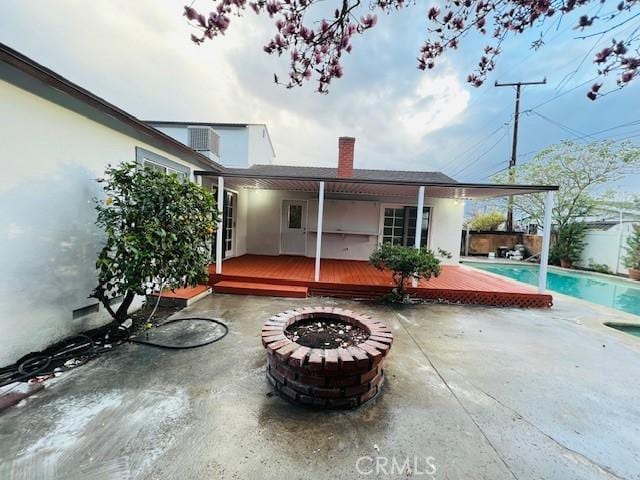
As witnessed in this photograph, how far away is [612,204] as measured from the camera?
1195cm

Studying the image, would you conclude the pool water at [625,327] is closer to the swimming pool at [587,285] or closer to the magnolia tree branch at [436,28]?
the swimming pool at [587,285]

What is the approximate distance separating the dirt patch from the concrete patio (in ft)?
1.66

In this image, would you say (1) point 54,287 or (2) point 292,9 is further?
(1) point 54,287

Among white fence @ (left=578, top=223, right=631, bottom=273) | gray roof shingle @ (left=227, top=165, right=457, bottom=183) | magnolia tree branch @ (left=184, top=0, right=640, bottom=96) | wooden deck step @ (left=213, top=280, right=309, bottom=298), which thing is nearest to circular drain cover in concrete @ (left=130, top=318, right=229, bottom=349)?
wooden deck step @ (left=213, top=280, right=309, bottom=298)

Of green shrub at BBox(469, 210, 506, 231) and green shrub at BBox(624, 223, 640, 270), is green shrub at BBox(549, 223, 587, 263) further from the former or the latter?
green shrub at BBox(469, 210, 506, 231)

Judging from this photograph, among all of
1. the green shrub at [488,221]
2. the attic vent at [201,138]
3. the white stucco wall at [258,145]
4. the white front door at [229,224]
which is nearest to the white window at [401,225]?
the white front door at [229,224]

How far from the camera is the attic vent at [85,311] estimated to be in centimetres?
334

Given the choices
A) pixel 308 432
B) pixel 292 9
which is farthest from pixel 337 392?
pixel 292 9

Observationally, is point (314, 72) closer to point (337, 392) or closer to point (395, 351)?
point (337, 392)

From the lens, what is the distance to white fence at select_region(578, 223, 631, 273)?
10449mm

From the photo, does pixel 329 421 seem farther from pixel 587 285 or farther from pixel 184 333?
pixel 587 285

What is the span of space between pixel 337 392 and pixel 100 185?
398 centimetres

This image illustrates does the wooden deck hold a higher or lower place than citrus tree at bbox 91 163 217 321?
lower

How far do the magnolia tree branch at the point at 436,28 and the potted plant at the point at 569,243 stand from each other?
1368cm
